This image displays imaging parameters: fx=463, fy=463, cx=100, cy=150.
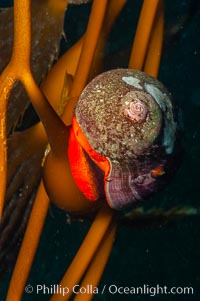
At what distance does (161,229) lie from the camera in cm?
325

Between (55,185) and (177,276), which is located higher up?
(55,185)

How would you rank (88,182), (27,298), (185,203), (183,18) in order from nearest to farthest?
1. (88,182)
2. (183,18)
3. (185,203)
4. (27,298)

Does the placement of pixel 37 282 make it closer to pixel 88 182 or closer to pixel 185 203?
pixel 185 203

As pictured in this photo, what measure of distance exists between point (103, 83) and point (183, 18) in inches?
45.4

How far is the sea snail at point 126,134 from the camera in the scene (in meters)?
1.16

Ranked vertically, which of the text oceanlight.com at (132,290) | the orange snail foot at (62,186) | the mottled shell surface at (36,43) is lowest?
the text oceanlight.com at (132,290)

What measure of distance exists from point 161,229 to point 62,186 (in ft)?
6.53

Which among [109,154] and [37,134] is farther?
[37,134]

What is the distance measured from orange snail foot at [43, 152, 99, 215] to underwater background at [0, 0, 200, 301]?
58.6 inches

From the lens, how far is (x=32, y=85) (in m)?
1.19

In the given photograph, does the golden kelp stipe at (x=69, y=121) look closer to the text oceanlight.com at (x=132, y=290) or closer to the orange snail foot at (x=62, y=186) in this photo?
the orange snail foot at (x=62, y=186)

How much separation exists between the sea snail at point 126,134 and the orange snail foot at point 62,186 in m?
0.11

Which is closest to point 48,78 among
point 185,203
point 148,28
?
point 148,28

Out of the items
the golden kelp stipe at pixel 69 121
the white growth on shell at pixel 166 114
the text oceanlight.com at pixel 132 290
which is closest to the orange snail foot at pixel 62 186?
the golden kelp stipe at pixel 69 121
